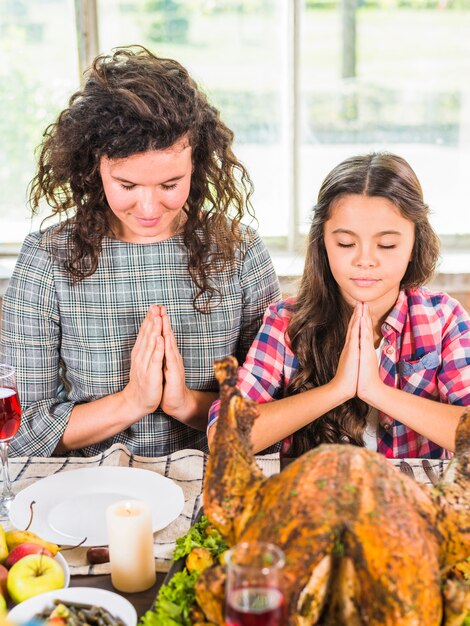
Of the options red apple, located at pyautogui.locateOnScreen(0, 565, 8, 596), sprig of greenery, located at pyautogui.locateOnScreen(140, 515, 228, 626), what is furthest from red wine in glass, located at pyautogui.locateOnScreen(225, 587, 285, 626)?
red apple, located at pyautogui.locateOnScreen(0, 565, 8, 596)

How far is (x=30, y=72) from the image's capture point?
10.6 ft

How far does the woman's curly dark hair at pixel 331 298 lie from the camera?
5.50 feet

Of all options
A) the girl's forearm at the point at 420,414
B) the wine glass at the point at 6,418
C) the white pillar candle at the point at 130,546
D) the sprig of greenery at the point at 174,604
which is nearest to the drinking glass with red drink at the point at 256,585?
the sprig of greenery at the point at 174,604

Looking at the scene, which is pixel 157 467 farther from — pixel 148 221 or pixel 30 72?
pixel 30 72

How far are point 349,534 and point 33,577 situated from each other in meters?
0.49

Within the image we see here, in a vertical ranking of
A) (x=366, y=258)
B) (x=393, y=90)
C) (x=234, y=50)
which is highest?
(x=234, y=50)

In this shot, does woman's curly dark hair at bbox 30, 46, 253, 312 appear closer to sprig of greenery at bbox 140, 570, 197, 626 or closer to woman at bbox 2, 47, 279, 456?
woman at bbox 2, 47, 279, 456

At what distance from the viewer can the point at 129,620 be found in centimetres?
100

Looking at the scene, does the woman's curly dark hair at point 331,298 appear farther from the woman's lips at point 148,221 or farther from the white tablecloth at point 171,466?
the woman's lips at point 148,221

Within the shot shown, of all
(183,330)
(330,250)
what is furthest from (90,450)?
(330,250)

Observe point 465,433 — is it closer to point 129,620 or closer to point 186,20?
point 129,620

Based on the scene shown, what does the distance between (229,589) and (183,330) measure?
1.13 m

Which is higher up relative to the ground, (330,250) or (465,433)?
(330,250)

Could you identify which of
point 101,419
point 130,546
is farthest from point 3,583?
point 101,419
